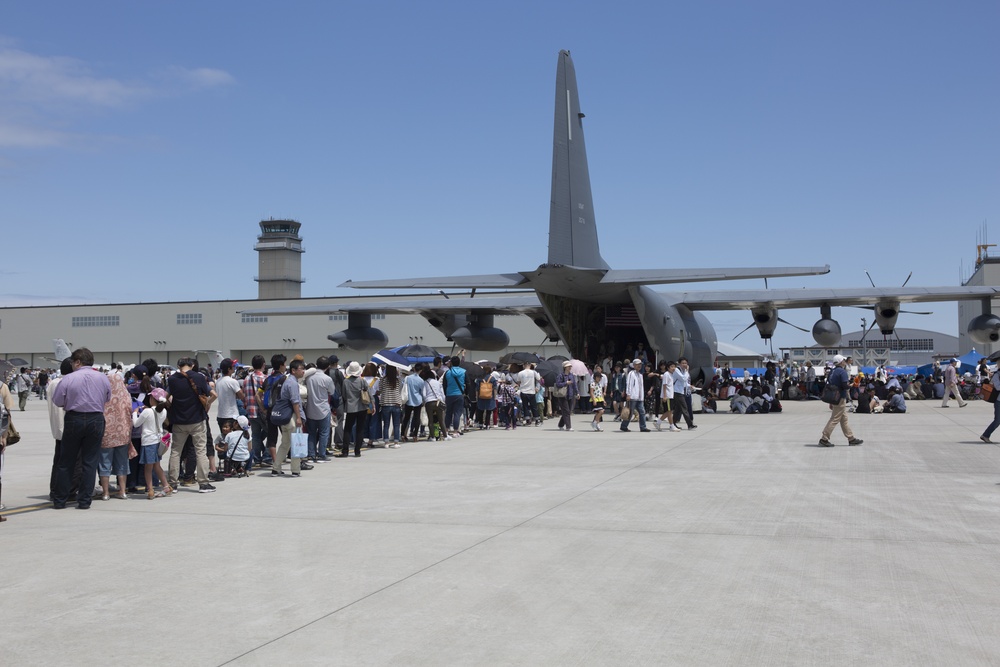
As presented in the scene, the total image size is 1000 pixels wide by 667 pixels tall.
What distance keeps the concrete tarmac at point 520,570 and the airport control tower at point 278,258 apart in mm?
95644

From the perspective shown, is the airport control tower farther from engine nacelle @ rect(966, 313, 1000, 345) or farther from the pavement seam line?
the pavement seam line

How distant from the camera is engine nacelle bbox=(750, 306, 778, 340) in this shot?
26.5m

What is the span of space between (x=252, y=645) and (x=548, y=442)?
444 inches

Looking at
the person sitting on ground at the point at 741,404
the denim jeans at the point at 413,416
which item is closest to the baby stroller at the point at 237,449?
the denim jeans at the point at 413,416

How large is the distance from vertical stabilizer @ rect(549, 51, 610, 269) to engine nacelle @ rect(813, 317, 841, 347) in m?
6.83

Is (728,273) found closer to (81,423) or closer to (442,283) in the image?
(442,283)

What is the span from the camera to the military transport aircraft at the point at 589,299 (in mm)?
19594

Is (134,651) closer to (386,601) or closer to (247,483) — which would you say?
(386,601)

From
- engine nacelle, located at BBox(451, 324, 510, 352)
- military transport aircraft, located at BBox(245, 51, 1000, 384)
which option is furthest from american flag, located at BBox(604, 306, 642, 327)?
engine nacelle, located at BBox(451, 324, 510, 352)

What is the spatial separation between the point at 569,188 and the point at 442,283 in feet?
12.2

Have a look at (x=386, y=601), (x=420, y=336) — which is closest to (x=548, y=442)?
(x=386, y=601)

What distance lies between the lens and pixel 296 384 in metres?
10.9

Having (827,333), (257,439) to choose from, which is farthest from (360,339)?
(257,439)

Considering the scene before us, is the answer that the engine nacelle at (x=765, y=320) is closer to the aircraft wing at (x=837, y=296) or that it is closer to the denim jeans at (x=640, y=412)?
the aircraft wing at (x=837, y=296)
